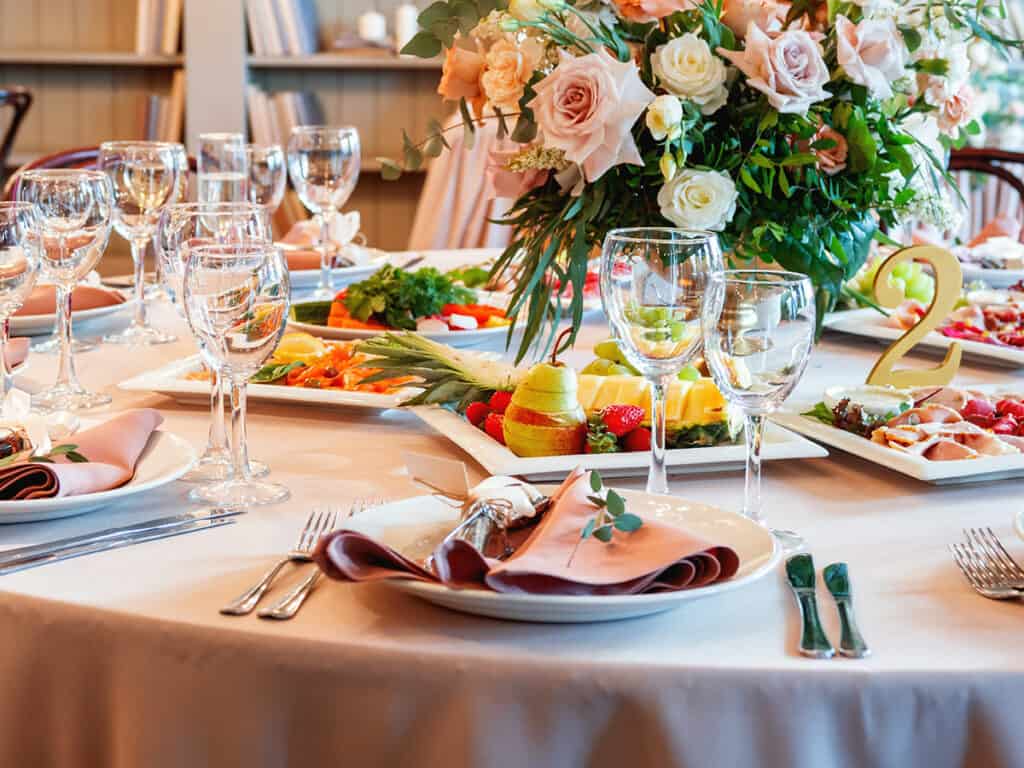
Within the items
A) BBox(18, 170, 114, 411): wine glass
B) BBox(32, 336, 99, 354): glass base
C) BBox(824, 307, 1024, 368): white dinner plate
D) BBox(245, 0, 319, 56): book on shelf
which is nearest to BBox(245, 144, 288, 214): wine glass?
BBox(32, 336, 99, 354): glass base

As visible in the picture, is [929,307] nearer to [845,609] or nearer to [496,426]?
[496,426]

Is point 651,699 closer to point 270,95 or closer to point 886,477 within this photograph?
point 886,477

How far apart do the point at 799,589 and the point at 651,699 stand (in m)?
0.18

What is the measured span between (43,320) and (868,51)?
1.16m

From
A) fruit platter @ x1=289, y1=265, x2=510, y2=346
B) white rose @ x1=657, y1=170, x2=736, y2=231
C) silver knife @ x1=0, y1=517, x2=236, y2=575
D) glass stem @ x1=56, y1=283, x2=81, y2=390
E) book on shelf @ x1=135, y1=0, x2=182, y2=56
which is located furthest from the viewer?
book on shelf @ x1=135, y1=0, x2=182, y2=56

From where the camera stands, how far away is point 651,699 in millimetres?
788

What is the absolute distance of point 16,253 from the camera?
4.17ft

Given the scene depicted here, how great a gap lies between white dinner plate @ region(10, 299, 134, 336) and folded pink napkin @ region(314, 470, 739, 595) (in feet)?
3.74

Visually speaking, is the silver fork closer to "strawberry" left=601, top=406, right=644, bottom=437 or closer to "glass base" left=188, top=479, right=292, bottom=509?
"glass base" left=188, top=479, right=292, bottom=509

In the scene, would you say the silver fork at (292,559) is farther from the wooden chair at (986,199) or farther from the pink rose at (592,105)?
the wooden chair at (986,199)

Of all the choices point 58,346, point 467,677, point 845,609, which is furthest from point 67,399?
point 845,609


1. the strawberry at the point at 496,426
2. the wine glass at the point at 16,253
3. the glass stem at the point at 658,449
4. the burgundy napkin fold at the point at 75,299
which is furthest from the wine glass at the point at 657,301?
the burgundy napkin fold at the point at 75,299

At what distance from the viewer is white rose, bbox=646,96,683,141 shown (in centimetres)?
131

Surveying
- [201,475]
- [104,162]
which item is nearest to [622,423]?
[201,475]
